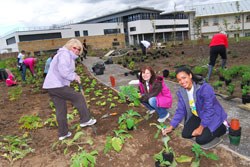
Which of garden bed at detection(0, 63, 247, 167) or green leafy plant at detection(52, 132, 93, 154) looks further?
green leafy plant at detection(52, 132, 93, 154)

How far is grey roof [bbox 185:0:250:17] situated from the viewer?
3779 centimetres

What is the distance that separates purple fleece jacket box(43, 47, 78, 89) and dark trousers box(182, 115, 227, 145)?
6.61ft

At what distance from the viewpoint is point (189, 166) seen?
307 cm

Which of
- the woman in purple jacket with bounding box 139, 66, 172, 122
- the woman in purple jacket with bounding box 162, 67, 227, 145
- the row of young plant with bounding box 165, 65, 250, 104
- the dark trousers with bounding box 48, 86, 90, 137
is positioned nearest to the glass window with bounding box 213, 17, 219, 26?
the row of young plant with bounding box 165, 65, 250, 104

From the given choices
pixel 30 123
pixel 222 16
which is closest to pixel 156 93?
pixel 30 123

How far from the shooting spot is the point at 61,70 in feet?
12.0

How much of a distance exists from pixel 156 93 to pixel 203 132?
1.25 metres

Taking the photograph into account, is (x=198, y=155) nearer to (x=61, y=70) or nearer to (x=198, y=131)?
(x=198, y=131)

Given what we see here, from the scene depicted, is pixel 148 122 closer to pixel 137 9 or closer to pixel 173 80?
pixel 173 80

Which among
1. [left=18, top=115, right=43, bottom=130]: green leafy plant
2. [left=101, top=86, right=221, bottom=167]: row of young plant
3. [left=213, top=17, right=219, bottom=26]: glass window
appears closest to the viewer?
[left=101, top=86, right=221, bottom=167]: row of young plant

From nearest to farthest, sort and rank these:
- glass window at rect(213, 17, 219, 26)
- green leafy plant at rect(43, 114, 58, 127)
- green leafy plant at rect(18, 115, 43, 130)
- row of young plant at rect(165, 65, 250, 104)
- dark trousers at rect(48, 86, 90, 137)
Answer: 1. dark trousers at rect(48, 86, 90, 137)
2. green leafy plant at rect(18, 115, 43, 130)
3. green leafy plant at rect(43, 114, 58, 127)
4. row of young plant at rect(165, 65, 250, 104)
5. glass window at rect(213, 17, 219, 26)

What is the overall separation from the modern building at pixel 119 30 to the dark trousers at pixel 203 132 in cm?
4184

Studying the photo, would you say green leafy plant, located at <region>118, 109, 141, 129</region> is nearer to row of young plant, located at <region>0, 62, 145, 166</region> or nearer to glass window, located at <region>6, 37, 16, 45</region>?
row of young plant, located at <region>0, 62, 145, 166</region>

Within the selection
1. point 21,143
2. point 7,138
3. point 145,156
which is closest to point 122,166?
point 145,156
